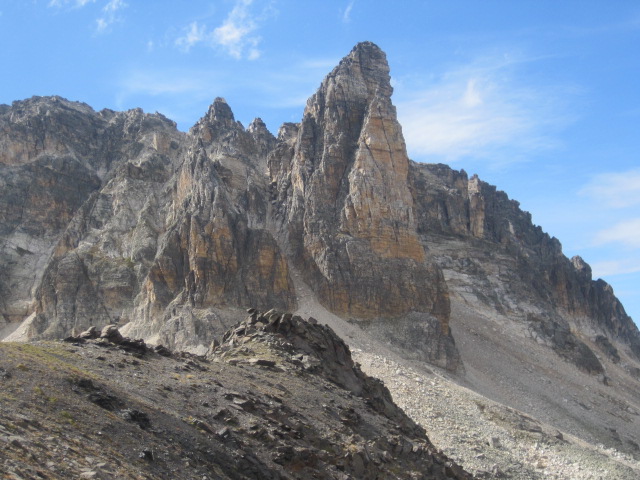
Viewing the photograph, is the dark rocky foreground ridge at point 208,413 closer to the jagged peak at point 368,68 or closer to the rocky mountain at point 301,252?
the rocky mountain at point 301,252

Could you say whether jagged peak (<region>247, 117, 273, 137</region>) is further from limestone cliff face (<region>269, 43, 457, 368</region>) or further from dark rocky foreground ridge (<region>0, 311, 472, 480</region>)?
dark rocky foreground ridge (<region>0, 311, 472, 480</region>)


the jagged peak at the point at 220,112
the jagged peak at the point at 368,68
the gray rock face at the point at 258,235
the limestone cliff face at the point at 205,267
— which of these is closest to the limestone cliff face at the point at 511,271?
the gray rock face at the point at 258,235

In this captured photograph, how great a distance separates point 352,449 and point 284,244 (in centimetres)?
7852

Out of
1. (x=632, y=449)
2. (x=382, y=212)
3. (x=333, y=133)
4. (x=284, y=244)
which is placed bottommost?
(x=632, y=449)

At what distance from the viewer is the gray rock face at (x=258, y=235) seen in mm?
104312

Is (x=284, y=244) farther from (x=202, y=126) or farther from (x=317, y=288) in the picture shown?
(x=202, y=126)

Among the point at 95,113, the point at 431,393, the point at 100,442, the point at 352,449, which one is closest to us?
the point at 100,442

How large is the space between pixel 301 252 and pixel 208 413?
258 feet

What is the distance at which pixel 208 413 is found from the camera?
114 ft

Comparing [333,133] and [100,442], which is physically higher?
[333,133]

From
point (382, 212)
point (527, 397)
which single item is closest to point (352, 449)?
point (527, 397)

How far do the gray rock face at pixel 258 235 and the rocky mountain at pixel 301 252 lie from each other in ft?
1.04

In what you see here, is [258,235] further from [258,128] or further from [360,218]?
[258,128]

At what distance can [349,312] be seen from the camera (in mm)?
103938
